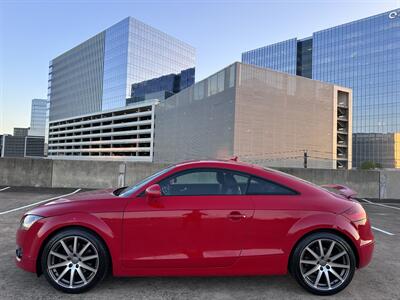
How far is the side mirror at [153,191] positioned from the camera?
3299 mm

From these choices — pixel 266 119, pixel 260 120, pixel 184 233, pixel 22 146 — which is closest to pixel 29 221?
pixel 184 233

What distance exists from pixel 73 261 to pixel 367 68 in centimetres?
10705

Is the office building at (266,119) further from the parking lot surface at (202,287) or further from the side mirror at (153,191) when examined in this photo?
the side mirror at (153,191)

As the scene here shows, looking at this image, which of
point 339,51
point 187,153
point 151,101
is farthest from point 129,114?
point 339,51

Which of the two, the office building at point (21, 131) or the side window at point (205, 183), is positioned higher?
the office building at point (21, 131)

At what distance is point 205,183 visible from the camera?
3.71 m

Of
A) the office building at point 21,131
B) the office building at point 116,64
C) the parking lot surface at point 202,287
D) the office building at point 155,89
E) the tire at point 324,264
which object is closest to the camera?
the parking lot surface at point 202,287

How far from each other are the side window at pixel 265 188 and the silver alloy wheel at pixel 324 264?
0.60 m

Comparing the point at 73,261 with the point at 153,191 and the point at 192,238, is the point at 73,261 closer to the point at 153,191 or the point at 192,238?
the point at 153,191

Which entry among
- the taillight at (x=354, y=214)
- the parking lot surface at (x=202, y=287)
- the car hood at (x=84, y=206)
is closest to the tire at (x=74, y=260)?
the parking lot surface at (x=202, y=287)

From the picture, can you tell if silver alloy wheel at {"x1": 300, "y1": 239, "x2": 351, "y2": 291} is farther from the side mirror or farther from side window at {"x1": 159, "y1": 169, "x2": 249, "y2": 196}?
the side mirror

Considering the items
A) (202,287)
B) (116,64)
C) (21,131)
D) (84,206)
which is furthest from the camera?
(21,131)

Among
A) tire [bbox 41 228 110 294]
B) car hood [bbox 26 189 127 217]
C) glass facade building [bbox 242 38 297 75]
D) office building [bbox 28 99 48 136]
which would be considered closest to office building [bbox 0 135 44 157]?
office building [bbox 28 99 48 136]

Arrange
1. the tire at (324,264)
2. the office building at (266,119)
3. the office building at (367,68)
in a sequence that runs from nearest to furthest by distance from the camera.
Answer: the tire at (324,264)
the office building at (266,119)
the office building at (367,68)
